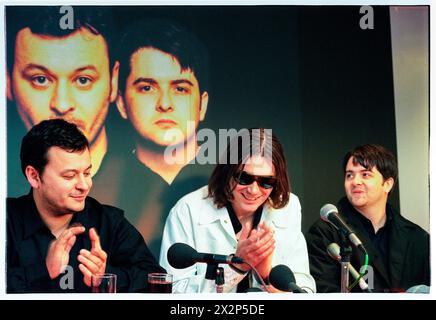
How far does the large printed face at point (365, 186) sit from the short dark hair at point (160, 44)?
4.25ft

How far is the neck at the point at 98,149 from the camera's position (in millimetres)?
6238

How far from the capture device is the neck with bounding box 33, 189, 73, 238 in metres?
6.20

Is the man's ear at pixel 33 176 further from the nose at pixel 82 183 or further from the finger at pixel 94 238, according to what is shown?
the finger at pixel 94 238

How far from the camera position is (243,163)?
6.25 m

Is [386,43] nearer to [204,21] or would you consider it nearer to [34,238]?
[204,21]

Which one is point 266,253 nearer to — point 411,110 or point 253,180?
point 253,180

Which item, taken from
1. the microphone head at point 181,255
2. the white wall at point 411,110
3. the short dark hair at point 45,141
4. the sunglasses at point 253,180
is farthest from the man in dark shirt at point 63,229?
the white wall at point 411,110

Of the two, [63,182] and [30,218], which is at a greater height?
[63,182]

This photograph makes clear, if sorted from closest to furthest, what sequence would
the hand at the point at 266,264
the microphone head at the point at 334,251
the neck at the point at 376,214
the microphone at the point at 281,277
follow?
the microphone at the point at 281,277 → the microphone head at the point at 334,251 → the hand at the point at 266,264 → the neck at the point at 376,214

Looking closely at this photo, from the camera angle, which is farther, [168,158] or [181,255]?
[168,158]

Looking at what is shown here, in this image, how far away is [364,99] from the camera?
632 centimetres

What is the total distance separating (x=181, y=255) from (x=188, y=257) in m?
0.21

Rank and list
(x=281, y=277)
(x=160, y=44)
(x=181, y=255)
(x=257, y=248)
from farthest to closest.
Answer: (x=160, y=44) → (x=257, y=248) → (x=181, y=255) → (x=281, y=277)

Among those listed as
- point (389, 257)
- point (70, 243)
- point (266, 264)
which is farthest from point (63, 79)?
point (389, 257)
